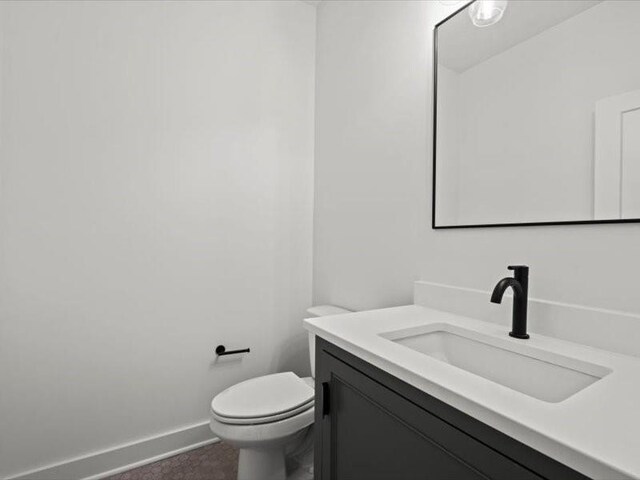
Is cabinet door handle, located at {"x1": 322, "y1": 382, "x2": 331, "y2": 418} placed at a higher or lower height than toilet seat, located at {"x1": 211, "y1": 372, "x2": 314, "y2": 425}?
higher

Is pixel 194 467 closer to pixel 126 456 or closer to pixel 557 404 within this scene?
pixel 126 456

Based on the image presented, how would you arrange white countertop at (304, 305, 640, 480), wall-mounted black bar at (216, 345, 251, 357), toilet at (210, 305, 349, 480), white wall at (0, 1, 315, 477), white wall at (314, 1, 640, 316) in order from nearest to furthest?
white countertop at (304, 305, 640, 480), white wall at (314, 1, 640, 316), toilet at (210, 305, 349, 480), white wall at (0, 1, 315, 477), wall-mounted black bar at (216, 345, 251, 357)

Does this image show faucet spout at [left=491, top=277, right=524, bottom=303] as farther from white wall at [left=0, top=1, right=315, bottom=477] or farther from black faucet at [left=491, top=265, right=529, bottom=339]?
white wall at [left=0, top=1, right=315, bottom=477]

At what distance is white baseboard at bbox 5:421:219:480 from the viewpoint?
4.46 ft

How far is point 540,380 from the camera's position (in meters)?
0.76

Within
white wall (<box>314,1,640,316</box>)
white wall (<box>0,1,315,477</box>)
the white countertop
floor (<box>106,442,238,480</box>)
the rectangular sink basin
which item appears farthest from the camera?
floor (<box>106,442,238,480</box>)

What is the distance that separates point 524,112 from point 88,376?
2.02 metres

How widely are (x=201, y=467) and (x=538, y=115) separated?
1.98 metres

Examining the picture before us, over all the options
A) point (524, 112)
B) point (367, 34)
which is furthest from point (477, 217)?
point (367, 34)

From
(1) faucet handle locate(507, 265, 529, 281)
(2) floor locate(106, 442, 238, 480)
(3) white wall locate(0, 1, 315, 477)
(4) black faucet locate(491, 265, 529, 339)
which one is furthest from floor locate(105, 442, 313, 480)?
(1) faucet handle locate(507, 265, 529, 281)

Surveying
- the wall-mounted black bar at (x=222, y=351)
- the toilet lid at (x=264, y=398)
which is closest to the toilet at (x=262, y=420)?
the toilet lid at (x=264, y=398)

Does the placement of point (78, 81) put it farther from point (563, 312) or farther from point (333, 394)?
point (563, 312)

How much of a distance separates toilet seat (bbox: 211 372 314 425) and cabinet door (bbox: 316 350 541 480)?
342mm

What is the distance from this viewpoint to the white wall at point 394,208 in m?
0.83
